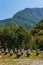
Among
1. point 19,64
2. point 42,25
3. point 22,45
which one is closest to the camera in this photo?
point 19,64

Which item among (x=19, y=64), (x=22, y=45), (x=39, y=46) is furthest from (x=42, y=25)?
(x=19, y=64)

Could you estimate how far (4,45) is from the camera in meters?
68.9

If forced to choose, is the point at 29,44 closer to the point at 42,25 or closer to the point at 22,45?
the point at 22,45

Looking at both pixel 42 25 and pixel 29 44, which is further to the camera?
pixel 42 25

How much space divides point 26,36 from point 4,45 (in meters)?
7.74

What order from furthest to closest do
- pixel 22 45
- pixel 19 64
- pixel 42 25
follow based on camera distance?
1. pixel 42 25
2. pixel 22 45
3. pixel 19 64

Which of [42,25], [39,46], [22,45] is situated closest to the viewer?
[22,45]

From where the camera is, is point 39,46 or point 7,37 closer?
point 7,37

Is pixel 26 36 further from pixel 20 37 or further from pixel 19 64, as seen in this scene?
pixel 19 64

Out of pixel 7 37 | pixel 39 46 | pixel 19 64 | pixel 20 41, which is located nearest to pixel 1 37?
pixel 7 37

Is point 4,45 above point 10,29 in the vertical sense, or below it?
below

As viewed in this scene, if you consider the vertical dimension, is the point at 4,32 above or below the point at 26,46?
above

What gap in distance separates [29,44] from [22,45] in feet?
9.76

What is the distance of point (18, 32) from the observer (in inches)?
2805
